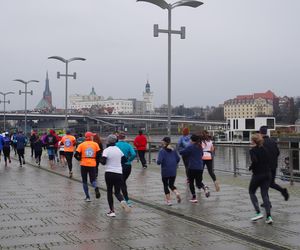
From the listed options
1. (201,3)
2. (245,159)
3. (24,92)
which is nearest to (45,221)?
(245,159)

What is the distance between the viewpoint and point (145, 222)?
9.81m

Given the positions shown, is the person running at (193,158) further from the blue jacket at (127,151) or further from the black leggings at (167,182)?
the blue jacket at (127,151)

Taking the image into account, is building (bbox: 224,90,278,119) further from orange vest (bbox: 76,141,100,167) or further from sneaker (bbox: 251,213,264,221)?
sneaker (bbox: 251,213,264,221)

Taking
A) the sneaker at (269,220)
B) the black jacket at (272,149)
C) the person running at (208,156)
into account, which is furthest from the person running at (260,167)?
the person running at (208,156)

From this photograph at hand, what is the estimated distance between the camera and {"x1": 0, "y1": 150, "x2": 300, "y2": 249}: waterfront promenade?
7.93m

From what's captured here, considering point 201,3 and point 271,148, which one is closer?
point 271,148

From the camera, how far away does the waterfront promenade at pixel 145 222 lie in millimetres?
7930

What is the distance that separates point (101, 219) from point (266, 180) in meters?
3.28

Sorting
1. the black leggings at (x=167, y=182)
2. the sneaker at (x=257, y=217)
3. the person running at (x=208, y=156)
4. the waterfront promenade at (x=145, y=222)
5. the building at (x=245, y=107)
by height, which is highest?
the building at (x=245, y=107)

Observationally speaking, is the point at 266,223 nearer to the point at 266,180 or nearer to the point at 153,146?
the point at 266,180

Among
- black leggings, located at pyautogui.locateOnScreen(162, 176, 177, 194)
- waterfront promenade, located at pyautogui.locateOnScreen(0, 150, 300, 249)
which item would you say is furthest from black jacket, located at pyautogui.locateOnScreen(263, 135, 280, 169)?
black leggings, located at pyautogui.locateOnScreen(162, 176, 177, 194)

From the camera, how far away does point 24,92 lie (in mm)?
54531

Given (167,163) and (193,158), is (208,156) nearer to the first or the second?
(193,158)

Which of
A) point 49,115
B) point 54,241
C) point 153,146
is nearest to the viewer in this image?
point 54,241
